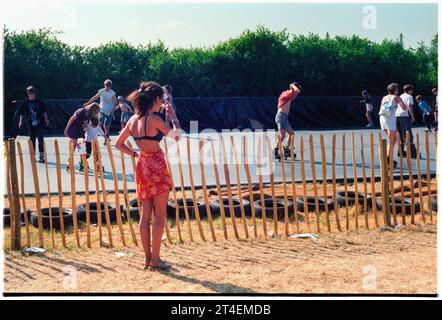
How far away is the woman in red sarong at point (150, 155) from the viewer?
16.3 feet

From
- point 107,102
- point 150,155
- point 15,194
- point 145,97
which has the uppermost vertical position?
point 107,102

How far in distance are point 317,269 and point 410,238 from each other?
161 cm

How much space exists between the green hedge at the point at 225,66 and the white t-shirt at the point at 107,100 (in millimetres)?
9634

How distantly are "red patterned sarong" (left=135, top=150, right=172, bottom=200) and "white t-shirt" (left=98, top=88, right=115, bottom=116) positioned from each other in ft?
33.6

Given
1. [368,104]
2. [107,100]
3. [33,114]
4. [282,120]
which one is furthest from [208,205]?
[368,104]

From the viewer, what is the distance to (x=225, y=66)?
93.1 feet

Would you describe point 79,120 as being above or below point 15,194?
above

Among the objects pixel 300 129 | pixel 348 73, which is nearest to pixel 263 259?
pixel 300 129

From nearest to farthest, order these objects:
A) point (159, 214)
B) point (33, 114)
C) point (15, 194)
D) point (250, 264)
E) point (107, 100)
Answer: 1. point (159, 214)
2. point (250, 264)
3. point (15, 194)
4. point (33, 114)
5. point (107, 100)

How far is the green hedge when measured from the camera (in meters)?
25.1

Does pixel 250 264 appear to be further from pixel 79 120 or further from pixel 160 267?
pixel 79 120

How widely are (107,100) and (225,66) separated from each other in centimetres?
1392

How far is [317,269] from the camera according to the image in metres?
5.23
